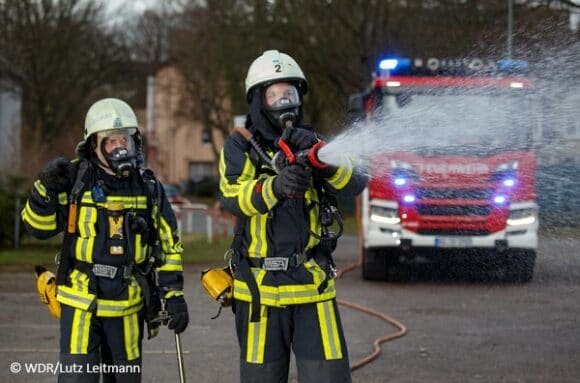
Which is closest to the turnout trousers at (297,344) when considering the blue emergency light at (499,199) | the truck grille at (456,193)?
the truck grille at (456,193)

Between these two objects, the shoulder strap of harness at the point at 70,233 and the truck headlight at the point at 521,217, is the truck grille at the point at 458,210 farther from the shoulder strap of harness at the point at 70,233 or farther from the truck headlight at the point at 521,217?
the shoulder strap of harness at the point at 70,233

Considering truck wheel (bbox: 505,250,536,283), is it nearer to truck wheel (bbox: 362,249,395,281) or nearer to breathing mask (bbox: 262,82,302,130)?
truck wheel (bbox: 362,249,395,281)

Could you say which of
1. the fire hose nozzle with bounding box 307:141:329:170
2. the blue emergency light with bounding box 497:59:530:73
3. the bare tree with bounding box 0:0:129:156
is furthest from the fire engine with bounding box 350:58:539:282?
the bare tree with bounding box 0:0:129:156

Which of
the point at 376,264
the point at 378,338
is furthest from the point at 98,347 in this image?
the point at 376,264

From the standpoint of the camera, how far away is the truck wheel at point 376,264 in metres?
13.3

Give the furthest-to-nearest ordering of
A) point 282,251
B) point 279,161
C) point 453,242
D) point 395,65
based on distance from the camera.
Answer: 1. point 395,65
2. point 453,242
3. point 282,251
4. point 279,161

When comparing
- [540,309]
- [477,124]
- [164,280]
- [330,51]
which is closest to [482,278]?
[540,309]

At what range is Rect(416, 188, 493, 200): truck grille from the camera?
11.7 m

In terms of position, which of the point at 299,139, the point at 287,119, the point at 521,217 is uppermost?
the point at 287,119

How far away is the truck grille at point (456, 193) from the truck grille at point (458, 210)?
6.9 inches

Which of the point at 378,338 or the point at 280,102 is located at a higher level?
the point at 280,102

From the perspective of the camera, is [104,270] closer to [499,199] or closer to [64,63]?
[499,199]

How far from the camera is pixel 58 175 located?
4.95m

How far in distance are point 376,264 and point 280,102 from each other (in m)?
8.82
